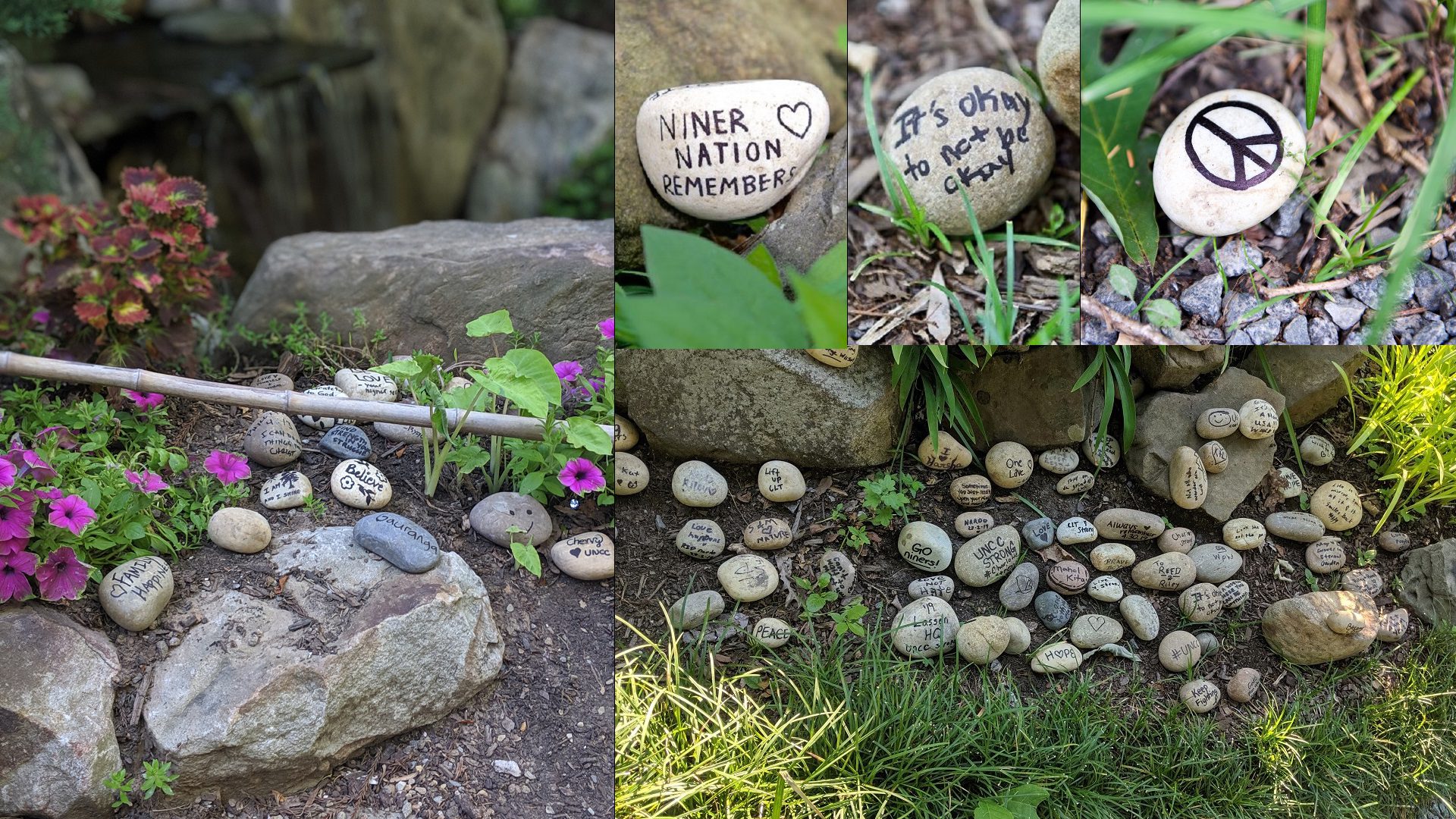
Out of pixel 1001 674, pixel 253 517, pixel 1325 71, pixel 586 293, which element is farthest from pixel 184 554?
pixel 1325 71

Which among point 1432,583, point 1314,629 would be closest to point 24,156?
point 1314,629

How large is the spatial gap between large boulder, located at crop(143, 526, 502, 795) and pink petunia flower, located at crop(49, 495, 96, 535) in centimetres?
19

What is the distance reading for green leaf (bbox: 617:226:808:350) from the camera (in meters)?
1.38

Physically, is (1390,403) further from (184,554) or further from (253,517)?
(184,554)

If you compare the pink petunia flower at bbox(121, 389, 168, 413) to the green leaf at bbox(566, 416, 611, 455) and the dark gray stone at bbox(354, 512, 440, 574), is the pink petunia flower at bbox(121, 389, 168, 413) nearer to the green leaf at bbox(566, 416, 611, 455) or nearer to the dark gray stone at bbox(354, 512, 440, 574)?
the dark gray stone at bbox(354, 512, 440, 574)

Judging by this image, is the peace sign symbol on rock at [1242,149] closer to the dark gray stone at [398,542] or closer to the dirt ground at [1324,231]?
the dirt ground at [1324,231]

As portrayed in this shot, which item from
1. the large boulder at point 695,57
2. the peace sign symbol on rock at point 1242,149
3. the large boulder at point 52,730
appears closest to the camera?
the large boulder at point 52,730

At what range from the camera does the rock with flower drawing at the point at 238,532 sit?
1.47m

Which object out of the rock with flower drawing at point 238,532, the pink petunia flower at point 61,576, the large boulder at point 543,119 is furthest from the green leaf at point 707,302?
the large boulder at point 543,119

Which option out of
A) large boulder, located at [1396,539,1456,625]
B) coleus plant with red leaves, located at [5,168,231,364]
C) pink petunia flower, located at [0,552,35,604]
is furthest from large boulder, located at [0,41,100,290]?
large boulder, located at [1396,539,1456,625]

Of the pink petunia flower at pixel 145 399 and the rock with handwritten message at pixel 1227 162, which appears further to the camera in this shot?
the pink petunia flower at pixel 145 399

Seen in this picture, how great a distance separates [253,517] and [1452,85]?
2.06 m

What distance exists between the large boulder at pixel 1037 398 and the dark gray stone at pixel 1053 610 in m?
0.26

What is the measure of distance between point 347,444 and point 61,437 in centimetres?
49
